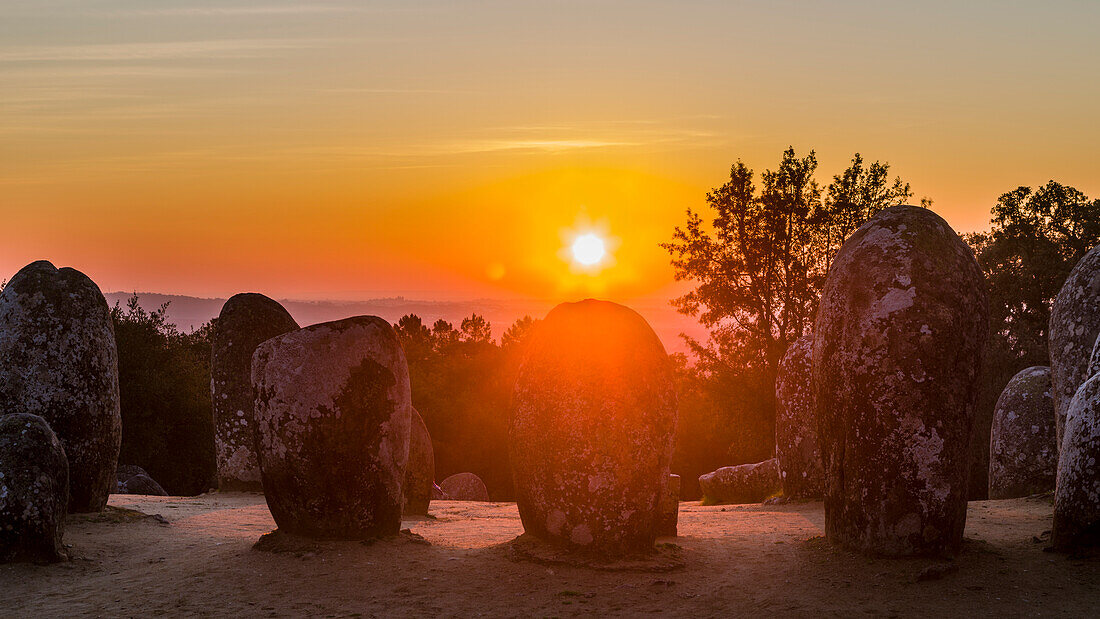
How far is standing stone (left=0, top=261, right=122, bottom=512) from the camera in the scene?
15.2 m

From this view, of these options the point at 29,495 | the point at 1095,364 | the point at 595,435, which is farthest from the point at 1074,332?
the point at 29,495

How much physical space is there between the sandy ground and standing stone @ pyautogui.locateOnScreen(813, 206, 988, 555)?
55 centimetres

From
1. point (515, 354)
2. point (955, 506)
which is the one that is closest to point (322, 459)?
point (955, 506)

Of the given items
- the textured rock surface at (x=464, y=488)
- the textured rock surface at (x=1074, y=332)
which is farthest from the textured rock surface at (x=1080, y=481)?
the textured rock surface at (x=464, y=488)

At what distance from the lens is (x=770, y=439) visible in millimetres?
32875

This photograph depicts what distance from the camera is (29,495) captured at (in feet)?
40.1

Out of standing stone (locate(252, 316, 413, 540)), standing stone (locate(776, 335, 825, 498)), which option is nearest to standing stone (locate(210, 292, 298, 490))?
standing stone (locate(252, 316, 413, 540))

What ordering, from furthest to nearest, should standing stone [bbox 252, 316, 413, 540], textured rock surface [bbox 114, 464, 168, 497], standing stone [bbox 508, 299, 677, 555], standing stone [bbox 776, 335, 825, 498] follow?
textured rock surface [bbox 114, 464, 168, 497], standing stone [bbox 776, 335, 825, 498], standing stone [bbox 252, 316, 413, 540], standing stone [bbox 508, 299, 677, 555]

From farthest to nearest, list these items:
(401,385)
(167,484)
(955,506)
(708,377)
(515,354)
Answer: (515,354), (708,377), (167,484), (401,385), (955,506)

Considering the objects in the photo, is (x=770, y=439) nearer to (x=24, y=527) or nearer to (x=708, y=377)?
(x=708, y=377)

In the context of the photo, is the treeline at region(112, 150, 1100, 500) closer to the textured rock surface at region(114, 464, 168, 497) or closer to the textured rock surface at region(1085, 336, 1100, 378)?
the textured rock surface at region(114, 464, 168, 497)

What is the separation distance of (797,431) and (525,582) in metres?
9.42

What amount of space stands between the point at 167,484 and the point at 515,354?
15.5 m

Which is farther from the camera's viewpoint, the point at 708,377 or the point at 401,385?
the point at 708,377
